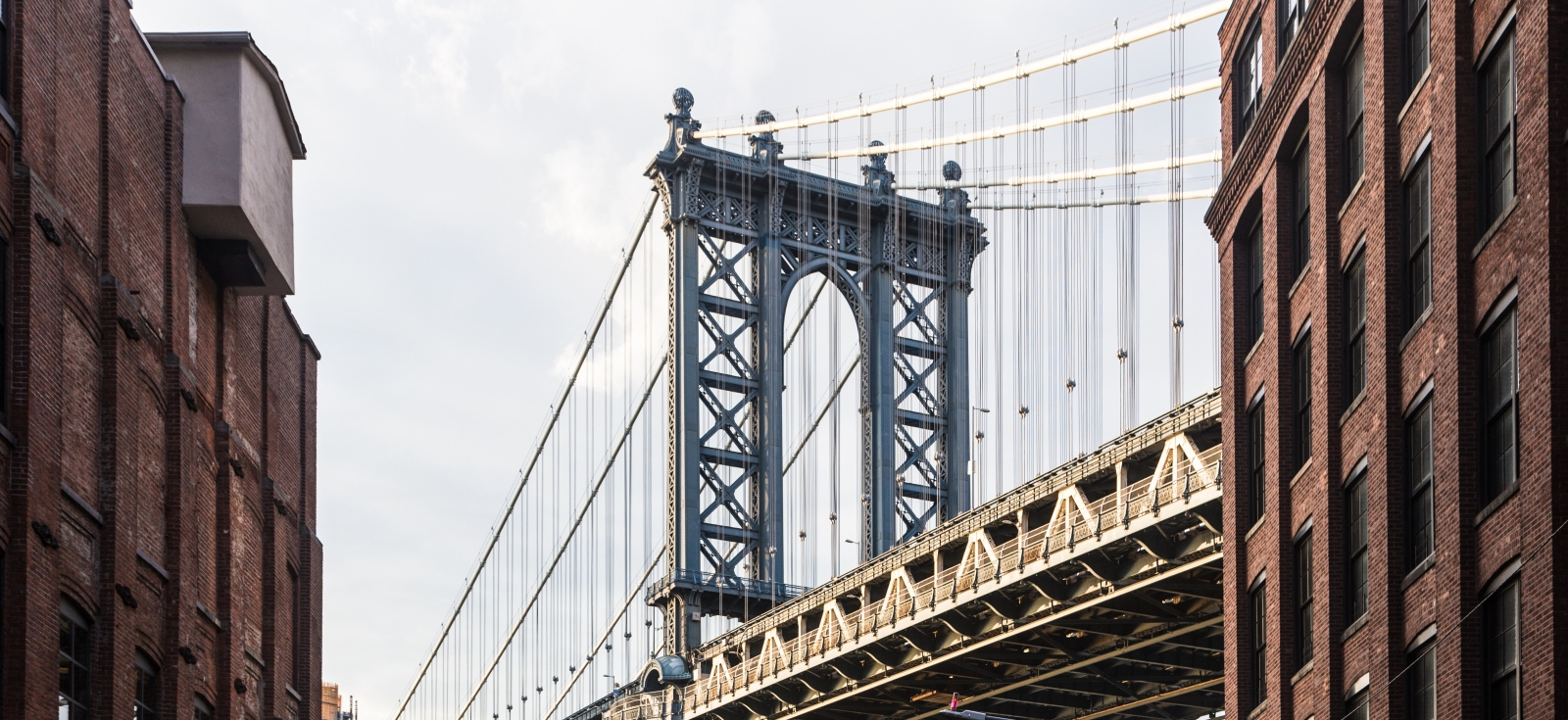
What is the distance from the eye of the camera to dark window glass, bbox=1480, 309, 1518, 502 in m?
24.5

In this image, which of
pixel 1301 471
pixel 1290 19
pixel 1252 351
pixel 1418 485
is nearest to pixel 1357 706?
pixel 1418 485

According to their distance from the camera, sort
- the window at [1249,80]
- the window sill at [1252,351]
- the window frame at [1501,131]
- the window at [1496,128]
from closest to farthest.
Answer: the window frame at [1501,131] → the window at [1496,128] → the window sill at [1252,351] → the window at [1249,80]

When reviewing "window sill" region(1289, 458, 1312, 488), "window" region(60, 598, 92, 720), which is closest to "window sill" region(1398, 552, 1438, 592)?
"window sill" region(1289, 458, 1312, 488)

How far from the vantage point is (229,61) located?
36344mm

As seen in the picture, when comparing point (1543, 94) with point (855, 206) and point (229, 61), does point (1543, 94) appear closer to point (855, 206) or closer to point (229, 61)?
point (229, 61)

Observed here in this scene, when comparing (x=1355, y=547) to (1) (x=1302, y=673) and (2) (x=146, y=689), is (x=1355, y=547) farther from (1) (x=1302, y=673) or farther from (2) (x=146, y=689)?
(2) (x=146, y=689)

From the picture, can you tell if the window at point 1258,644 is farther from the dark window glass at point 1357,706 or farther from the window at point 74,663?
the window at point 74,663

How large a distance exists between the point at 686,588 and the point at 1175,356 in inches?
1082

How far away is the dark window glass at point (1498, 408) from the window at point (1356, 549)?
17.2 ft

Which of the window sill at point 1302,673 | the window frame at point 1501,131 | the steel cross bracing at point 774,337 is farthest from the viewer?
the steel cross bracing at point 774,337

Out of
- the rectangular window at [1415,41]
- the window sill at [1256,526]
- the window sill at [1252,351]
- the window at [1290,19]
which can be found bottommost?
the window sill at [1256,526]

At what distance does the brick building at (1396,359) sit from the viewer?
23453mm

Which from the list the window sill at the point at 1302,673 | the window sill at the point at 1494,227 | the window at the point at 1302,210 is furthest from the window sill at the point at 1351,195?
the window sill at the point at 1302,673

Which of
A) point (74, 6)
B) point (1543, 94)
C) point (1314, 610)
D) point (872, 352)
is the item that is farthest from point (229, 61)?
point (872, 352)
